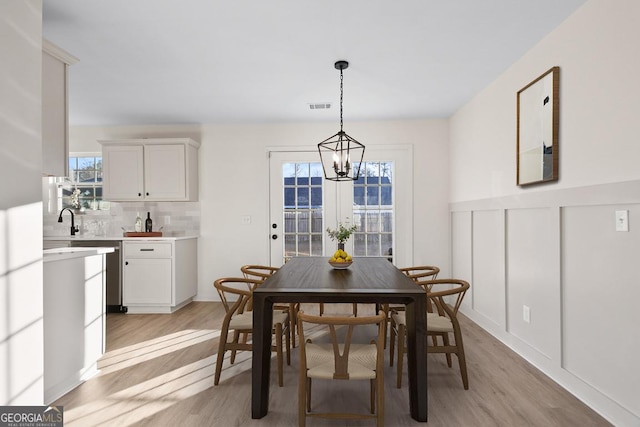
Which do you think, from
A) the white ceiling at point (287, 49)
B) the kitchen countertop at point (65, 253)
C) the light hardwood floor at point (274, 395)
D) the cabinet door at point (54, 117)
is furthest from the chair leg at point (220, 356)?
the white ceiling at point (287, 49)

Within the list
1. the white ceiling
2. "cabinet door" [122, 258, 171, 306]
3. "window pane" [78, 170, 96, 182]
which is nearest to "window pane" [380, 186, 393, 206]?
the white ceiling

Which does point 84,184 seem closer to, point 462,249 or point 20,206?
point 20,206

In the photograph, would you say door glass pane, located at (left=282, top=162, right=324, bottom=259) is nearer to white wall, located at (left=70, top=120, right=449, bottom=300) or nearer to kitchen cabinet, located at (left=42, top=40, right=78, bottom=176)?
white wall, located at (left=70, top=120, right=449, bottom=300)

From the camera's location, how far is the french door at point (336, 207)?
500 centimetres

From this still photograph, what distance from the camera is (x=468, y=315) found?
4.24 meters

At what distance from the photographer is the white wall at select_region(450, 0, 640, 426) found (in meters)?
1.99

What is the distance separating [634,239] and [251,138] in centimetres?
427

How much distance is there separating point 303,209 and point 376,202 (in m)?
1.00

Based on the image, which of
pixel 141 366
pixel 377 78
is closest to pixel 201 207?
pixel 141 366

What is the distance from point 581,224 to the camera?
235 cm

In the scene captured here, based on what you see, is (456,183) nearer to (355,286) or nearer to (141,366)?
→ (355,286)

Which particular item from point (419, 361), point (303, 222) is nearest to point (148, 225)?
point (303, 222)

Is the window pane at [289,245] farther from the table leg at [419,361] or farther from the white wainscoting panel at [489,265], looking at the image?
the table leg at [419,361]

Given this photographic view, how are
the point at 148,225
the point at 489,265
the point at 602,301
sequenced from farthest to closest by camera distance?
the point at 148,225 < the point at 489,265 < the point at 602,301
